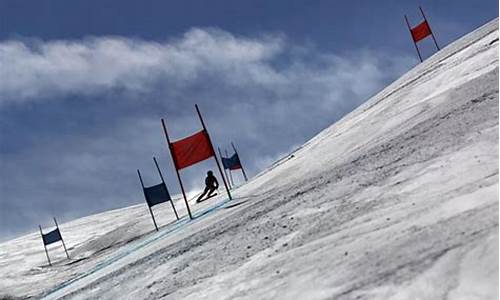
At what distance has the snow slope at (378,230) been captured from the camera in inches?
157

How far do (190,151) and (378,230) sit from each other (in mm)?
9201

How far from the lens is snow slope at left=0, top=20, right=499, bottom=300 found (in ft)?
13.1

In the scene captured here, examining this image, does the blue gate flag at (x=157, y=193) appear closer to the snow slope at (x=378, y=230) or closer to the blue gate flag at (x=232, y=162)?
the blue gate flag at (x=232, y=162)

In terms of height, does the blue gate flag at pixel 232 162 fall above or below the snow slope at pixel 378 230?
above

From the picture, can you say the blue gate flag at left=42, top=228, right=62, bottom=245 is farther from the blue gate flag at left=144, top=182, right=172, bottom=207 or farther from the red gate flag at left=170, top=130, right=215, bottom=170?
the red gate flag at left=170, top=130, right=215, bottom=170

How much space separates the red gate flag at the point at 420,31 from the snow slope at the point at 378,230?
53.6 ft

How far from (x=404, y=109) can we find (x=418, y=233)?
8376 millimetres

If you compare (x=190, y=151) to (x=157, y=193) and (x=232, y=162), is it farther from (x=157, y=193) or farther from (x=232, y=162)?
(x=232, y=162)

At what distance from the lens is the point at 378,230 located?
5082 millimetres

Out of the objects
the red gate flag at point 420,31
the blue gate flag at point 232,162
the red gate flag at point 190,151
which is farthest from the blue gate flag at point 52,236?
the red gate flag at point 420,31

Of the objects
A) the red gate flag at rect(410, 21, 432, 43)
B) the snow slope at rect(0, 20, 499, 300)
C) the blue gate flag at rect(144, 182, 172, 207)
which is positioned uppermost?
the red gate flag at rect(410, 21, 432, 43)

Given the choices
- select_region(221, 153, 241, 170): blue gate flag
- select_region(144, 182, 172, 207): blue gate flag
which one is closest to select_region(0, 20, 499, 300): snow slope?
select_region(144, 182, 172, 207): blue gate flag

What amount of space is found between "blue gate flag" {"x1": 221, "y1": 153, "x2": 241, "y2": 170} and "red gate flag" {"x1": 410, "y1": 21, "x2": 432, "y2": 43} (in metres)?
10.1

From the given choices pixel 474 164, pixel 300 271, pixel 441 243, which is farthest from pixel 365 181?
pixel 441 243
